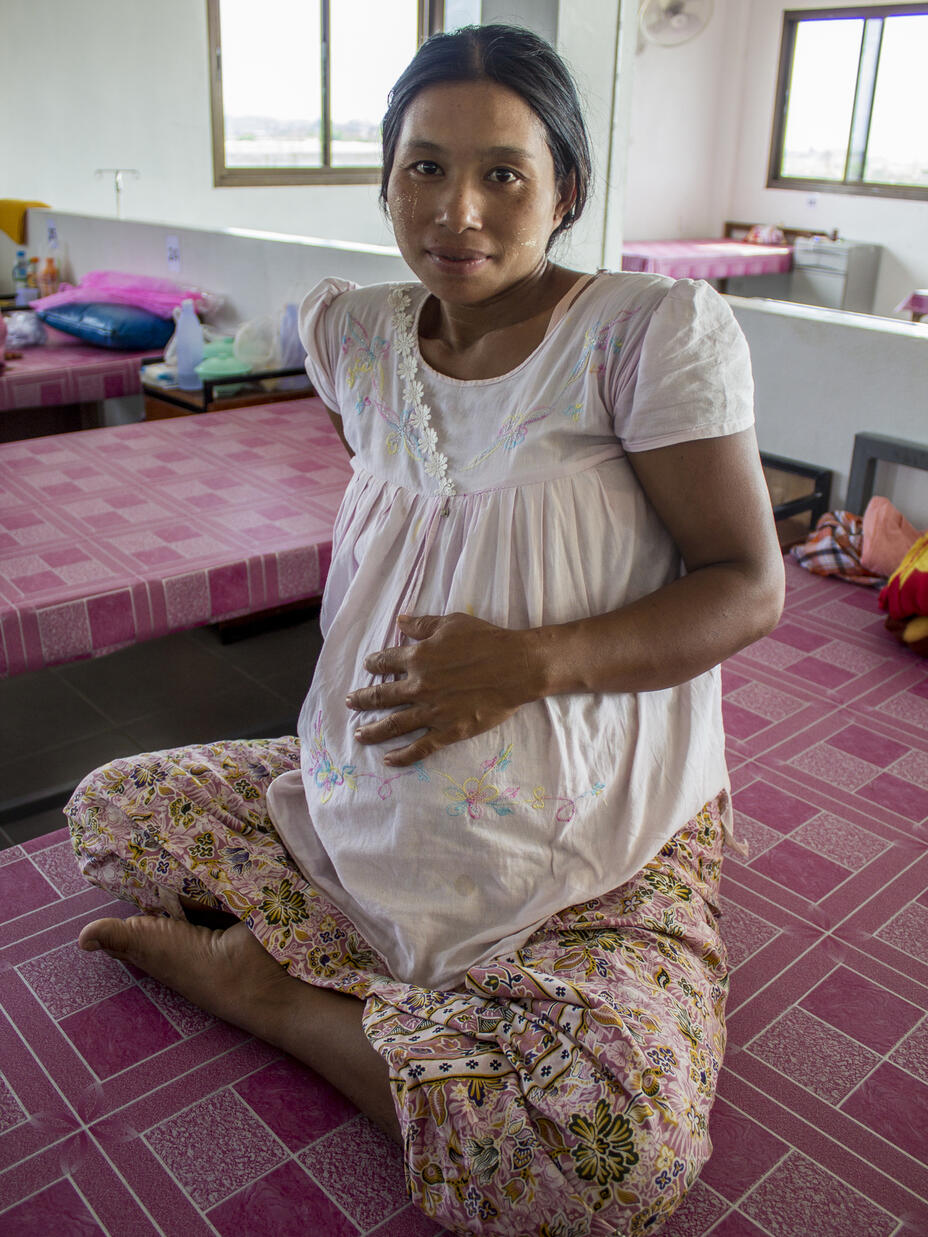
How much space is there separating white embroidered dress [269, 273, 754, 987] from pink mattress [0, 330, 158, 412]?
3.12m

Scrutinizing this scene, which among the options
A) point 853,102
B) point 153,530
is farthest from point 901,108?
point 153,530

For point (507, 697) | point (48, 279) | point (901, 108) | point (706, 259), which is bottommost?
point (507, 697)

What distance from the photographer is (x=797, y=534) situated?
284 cm

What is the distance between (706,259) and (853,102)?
1.85m

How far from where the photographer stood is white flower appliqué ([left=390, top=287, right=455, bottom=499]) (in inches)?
49.5

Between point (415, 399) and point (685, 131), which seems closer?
point (415, 399)

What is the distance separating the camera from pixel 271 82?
19.9 ft

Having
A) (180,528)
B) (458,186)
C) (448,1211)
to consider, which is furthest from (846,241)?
(448,1211)

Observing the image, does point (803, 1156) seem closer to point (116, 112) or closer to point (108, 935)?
point (108, 935)

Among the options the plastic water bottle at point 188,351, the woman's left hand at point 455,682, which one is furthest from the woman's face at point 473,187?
the plastic water bottle at point 188,351

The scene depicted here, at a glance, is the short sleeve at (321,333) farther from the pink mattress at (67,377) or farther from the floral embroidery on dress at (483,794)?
the pink mattress at (67,377)

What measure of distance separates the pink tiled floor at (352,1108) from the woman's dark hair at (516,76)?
3.28ft

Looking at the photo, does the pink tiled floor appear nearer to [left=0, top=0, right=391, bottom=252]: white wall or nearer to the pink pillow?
the pink pillow

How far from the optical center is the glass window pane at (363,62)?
6.35 meters
